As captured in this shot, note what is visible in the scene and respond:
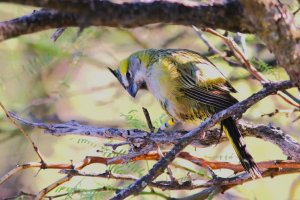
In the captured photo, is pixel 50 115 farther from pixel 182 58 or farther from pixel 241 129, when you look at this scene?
pixel 241 129

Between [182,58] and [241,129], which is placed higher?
[182,58]

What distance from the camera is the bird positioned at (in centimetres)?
262

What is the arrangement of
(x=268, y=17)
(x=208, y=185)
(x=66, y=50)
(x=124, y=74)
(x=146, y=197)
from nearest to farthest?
(x=268, y=17), (x=208, y=185), (x=146, y=197), (x=66, y=50), (x=124, y=74)

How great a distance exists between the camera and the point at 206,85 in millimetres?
2668

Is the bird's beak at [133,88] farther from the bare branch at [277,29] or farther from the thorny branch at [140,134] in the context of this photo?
the bare branch at [277,29]

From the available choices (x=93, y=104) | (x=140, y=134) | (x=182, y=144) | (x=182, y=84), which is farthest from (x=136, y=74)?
(x=182, y=144)

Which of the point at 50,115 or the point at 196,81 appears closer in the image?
the point at 196,81

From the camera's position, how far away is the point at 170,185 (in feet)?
6.52

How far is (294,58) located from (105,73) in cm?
375

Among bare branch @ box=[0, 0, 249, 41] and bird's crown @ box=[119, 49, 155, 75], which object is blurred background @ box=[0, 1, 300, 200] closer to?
bird's crown @ box=[119, 49, 155, 75]

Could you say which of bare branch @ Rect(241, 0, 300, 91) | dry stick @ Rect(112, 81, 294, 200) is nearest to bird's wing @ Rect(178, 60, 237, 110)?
dry stick @ Rect(112, 81, 294, 200)

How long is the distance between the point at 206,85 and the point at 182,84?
0.50 ft

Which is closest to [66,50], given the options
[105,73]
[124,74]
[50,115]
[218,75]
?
[124,74]

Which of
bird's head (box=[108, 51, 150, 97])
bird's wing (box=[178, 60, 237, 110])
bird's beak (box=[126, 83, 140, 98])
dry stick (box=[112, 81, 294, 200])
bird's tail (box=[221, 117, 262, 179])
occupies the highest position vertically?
bird's head (box=[108, 51, 150, 97])
